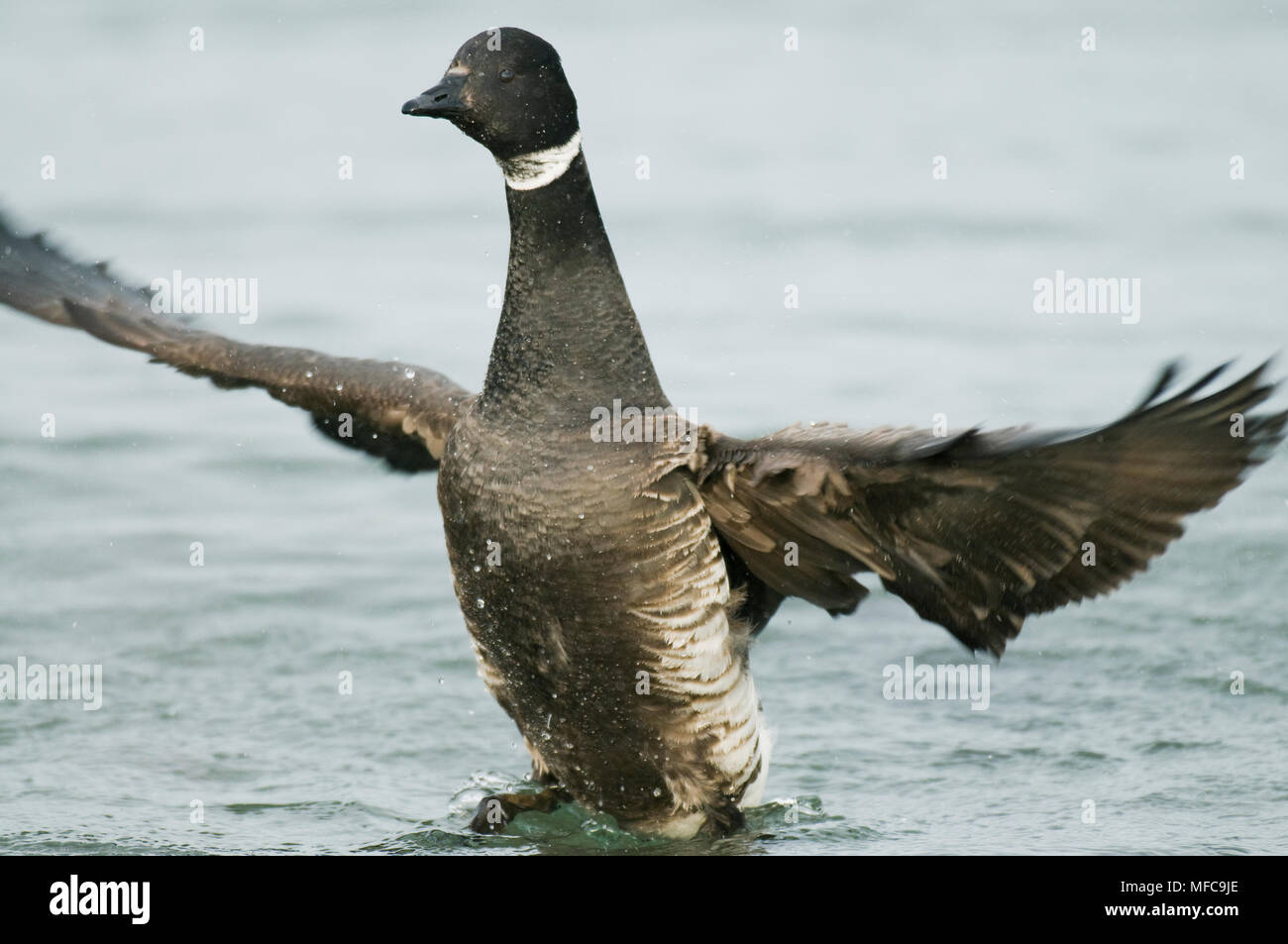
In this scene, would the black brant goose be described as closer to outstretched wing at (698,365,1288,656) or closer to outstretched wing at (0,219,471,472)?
outstretched wing at (698,365,1288,656)

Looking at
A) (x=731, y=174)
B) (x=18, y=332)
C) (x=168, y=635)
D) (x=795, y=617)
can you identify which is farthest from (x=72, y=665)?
(x=731, y=174)

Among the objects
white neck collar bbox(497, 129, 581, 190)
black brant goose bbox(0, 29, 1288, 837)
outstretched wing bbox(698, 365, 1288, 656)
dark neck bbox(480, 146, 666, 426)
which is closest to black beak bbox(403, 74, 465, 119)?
black brant goose bbox(0, 29, 1288, 837)

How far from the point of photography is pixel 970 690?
33.3 feet

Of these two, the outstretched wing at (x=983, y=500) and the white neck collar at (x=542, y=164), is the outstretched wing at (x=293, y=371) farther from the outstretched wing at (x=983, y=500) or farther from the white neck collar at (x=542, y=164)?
the outstretched wing at (x=983, y=500)

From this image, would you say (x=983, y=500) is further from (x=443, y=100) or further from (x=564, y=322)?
(x=443, y=100)

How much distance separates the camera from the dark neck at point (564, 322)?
24.5 ft

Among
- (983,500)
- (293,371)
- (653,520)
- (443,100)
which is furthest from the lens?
(293,371)

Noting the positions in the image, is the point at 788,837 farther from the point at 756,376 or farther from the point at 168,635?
the point at 756,376

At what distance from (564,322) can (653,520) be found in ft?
2.92

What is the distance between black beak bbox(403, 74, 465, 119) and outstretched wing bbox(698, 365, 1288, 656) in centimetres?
165

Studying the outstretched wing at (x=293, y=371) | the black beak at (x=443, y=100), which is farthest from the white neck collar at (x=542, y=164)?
the outstretched wing at (x=293, y=371)

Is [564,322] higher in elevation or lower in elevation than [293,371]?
higher

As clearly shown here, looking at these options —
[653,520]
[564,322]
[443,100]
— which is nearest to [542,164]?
[443,100]

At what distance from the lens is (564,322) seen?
7492mm
